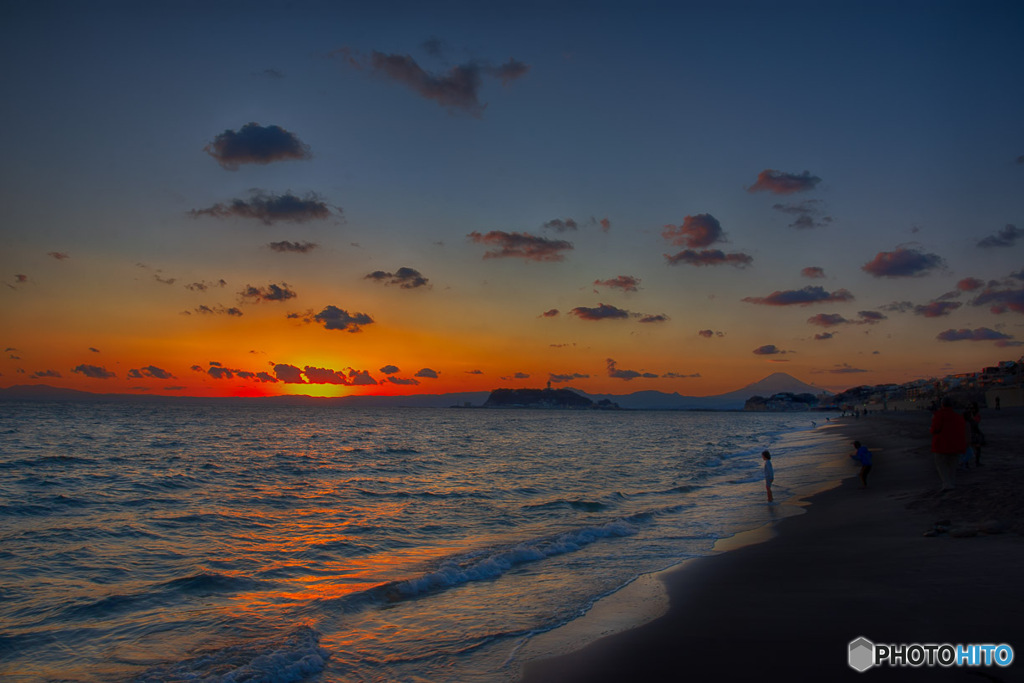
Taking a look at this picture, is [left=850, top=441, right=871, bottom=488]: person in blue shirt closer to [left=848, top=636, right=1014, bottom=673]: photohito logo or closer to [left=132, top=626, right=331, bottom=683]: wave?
[left=848, top=636, right=1014, bottom=673]: photohito logo

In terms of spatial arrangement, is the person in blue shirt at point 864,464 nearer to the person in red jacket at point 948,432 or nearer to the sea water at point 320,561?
the sea water at point 320,561

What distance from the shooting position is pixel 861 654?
634 cm

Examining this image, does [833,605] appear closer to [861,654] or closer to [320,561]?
[861,654]

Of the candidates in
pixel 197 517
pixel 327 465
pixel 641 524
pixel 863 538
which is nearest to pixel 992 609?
pixel 863 538

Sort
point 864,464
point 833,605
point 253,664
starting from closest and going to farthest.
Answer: point 253,664
point 833,605
point 864,464

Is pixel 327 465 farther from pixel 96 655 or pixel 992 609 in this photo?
pixel 992 609

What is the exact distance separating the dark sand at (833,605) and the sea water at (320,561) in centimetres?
149

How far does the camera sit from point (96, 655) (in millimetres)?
8234

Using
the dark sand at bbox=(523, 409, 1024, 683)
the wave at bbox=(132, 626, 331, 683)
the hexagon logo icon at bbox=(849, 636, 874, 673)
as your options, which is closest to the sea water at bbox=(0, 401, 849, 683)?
the wave at bbox=(132, 626, 331, 683)

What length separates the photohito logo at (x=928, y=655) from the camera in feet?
18.7

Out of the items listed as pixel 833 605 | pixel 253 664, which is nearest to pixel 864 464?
pixel 833 605

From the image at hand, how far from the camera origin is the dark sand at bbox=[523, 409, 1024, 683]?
6.32 m

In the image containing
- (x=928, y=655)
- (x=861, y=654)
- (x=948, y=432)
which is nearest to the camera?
(x=928, y=655)

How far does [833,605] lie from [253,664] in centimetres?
813
